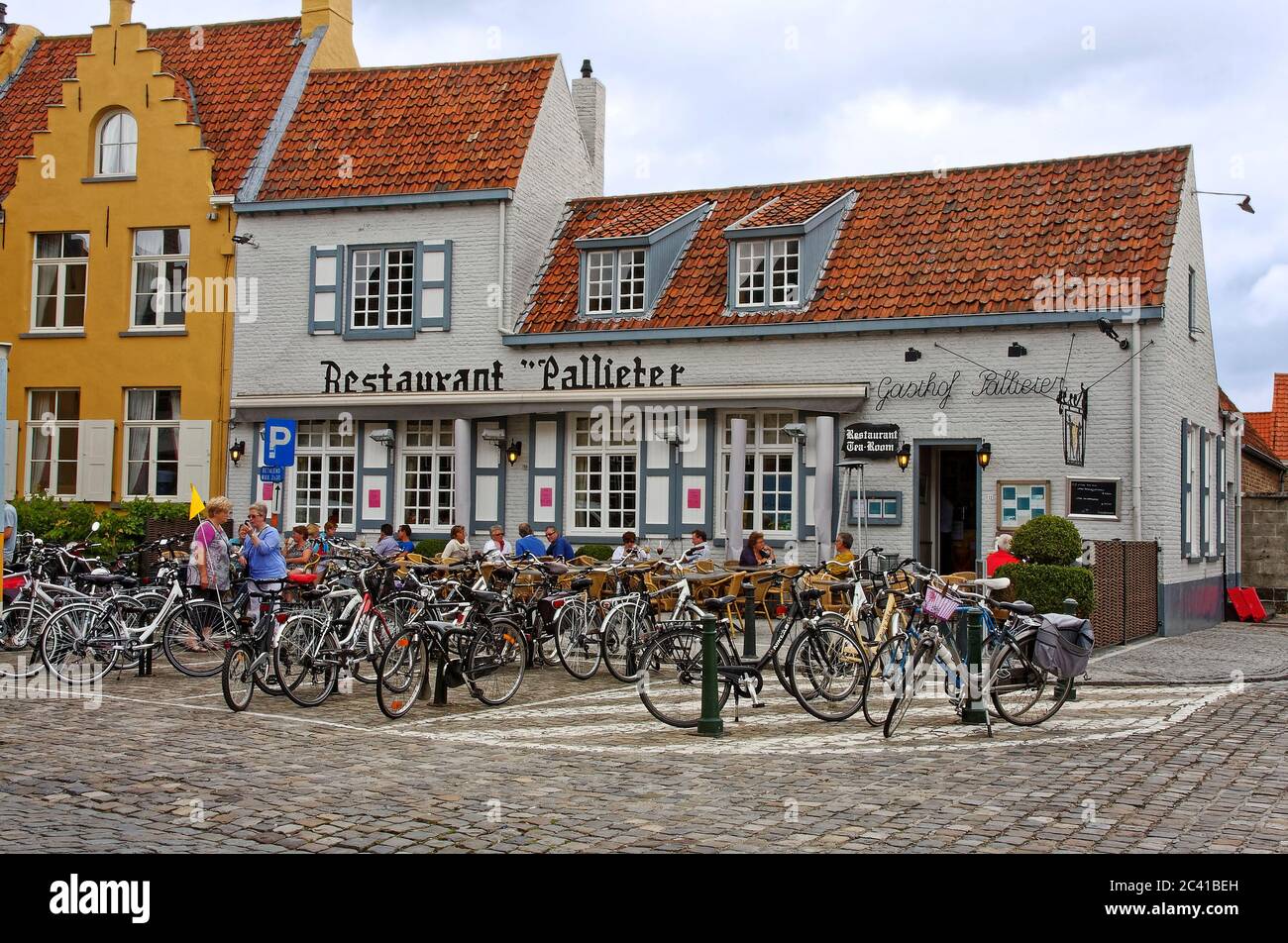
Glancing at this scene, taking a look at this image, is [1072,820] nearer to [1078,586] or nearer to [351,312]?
[1078,586]

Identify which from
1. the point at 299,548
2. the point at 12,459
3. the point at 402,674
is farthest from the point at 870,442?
the point at 12,459

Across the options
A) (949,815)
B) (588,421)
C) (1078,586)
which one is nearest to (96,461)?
(588,421)

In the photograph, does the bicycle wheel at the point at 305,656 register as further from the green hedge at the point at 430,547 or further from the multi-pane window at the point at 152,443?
the multi-pane window at the point at 152,443

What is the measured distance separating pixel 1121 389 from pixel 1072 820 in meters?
13.2

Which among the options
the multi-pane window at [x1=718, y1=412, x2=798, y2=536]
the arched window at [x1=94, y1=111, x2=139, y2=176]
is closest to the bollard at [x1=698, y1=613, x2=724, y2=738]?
the multi-pane window at [x1=718, y1=412, x2=798, y2=536]

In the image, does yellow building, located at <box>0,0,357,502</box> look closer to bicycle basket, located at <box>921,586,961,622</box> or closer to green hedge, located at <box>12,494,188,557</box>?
green hedge, located at <box>12,494,188,557</box>

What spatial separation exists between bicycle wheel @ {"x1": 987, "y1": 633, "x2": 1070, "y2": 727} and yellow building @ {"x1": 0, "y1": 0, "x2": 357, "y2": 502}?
17.4 meters

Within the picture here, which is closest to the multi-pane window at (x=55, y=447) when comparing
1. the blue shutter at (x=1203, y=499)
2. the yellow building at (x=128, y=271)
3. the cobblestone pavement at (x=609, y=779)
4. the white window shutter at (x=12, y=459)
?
the yellow building at (x=128, y=271)

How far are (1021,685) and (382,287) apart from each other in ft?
52.9

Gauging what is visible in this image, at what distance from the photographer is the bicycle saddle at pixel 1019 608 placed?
1073 cm

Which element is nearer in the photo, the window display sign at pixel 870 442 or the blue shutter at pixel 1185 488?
the window display sign at pixel 870 442

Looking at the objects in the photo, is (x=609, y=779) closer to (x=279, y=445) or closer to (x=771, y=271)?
(x=279, y=445)

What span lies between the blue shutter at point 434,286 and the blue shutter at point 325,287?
56.9 inches

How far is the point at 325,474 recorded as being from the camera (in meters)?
24.1
